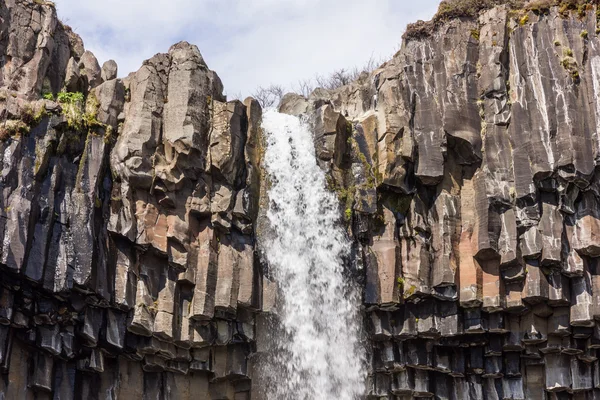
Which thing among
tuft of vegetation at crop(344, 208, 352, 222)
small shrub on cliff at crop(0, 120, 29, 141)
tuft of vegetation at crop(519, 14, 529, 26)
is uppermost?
tuft of vegetation at crop(519, 14, 529, 26)

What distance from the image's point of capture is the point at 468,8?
2209cm

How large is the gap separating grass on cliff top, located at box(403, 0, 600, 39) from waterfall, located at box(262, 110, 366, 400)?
549cm

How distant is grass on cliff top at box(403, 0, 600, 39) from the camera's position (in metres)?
21.2

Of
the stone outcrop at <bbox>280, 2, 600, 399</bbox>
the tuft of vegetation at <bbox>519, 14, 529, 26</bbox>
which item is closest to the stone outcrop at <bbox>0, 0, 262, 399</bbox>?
the stone outcrop at <bbox>280, 2, 600, 399</bbox>

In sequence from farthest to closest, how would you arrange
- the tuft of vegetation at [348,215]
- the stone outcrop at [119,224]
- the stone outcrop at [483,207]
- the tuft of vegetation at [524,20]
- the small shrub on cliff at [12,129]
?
the tuft of vegetation at [524,20] < the tuft of vegetation at [348,215] < the stone outcrop at [483,207] < the small shrub on cliff at [12,129] < the stone outcrop at [119,224]

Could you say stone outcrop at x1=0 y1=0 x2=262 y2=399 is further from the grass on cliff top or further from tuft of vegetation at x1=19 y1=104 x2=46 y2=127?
the grass on cliff top

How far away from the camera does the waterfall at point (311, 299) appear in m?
20.1

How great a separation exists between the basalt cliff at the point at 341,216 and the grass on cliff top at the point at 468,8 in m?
0.24

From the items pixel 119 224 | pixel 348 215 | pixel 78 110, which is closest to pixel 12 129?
pixel 78 110

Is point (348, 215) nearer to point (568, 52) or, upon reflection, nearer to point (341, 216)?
point (341, 216)

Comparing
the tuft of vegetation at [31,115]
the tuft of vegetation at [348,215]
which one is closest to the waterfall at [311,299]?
the tuft of vegetation at [348,215]

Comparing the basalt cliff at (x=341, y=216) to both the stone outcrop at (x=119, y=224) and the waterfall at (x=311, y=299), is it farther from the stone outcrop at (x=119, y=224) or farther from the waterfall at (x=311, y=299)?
the waterfall at (x=311, y=299)

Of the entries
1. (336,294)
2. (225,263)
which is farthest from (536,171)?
(225,263)

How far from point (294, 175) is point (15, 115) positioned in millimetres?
7639
